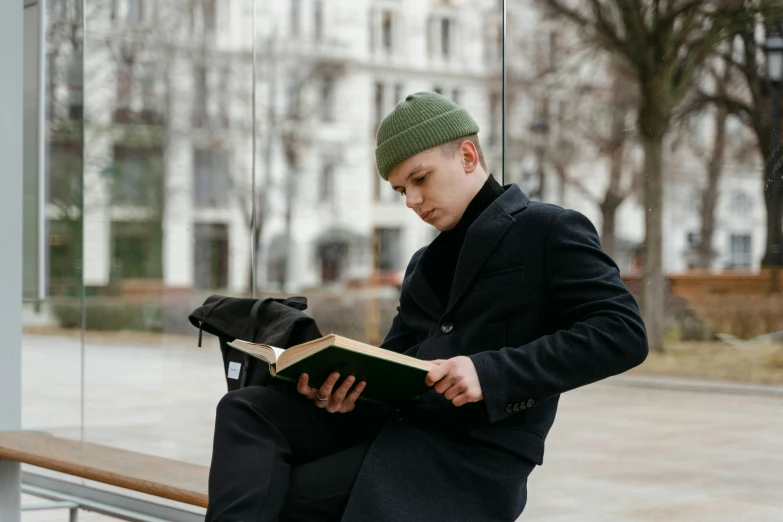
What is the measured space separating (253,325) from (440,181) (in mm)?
640

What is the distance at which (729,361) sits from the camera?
5.46 meters

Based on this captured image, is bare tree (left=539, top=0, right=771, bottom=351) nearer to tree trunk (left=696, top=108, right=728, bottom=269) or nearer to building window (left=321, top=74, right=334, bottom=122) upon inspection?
tree trunk (left=696, top=108, right=728, bottom=269)

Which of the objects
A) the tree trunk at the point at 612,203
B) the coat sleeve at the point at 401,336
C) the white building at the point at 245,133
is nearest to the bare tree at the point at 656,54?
the tree trunk at the point at 612,203

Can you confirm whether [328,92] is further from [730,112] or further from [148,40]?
[730,112]

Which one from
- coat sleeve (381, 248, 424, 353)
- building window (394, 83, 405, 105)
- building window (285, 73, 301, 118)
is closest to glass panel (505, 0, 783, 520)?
coat sleeve (381, 248, 424, 353)

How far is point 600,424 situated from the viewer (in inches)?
274

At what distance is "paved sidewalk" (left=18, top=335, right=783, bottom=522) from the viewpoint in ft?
15.2

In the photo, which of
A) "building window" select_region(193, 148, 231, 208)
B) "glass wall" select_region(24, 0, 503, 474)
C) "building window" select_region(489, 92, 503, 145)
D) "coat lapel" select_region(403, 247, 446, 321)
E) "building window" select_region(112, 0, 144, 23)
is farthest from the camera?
"building window" select_region(193, 148, 231, 208)

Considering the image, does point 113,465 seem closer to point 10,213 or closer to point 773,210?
point 10,213

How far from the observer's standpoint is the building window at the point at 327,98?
1374 cm

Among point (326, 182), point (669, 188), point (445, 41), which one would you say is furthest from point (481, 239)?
point (326, 182)

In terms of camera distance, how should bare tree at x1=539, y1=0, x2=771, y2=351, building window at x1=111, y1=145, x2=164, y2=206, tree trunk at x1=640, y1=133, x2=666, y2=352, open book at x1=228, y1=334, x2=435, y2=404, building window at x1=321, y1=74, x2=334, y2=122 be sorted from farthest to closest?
building window at x1=321, y1=74, x2=334, y2=122 → building window at x1=111, y1=145, x2=164, y2=206 → bare tree at x1=539, y1=0, x2=771, y2=351 → tree trunk at x1=640, y1=133, x2=666, y2=352 → open book at x1=228, y1=334, x2=435, y2=404

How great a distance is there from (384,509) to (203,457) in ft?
15.8

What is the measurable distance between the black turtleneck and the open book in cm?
26
